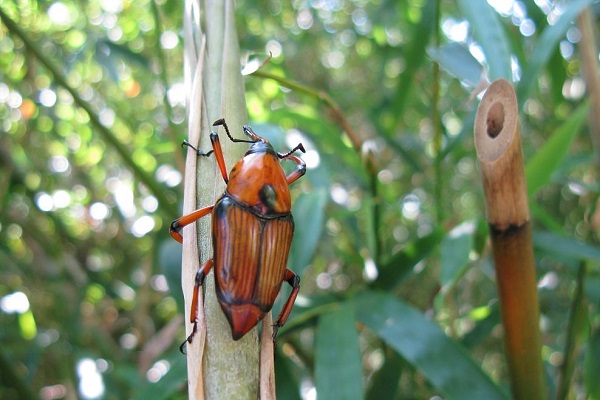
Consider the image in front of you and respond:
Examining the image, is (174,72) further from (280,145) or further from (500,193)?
(500,193)

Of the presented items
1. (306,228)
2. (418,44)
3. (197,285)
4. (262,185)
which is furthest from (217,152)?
(418,44)

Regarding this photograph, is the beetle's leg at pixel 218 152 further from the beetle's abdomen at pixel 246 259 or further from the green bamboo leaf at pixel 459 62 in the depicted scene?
the green bamboo leaf at pixel 459 62

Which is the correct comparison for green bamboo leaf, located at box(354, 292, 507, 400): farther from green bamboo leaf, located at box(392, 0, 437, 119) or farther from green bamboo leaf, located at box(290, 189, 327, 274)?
green bamboo leaf, located at box(392, 0, 437, 119)

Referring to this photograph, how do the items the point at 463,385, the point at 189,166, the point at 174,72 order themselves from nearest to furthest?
the point at 189,166, the point at 463,385, the point at 174,72

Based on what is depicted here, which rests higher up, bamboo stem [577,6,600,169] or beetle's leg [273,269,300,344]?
beetle's leg [273,269,300,344]

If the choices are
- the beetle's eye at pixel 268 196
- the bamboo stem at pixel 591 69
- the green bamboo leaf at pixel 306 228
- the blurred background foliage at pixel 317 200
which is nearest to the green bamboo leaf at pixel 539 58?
the blurred background foliage at pixel 317 200

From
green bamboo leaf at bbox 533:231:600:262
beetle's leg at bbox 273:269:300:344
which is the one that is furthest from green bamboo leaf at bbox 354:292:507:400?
green bamboo leaf at bbox 533:231:600:262

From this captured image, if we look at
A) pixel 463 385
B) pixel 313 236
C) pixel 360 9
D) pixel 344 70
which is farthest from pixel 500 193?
pixel 344 70
